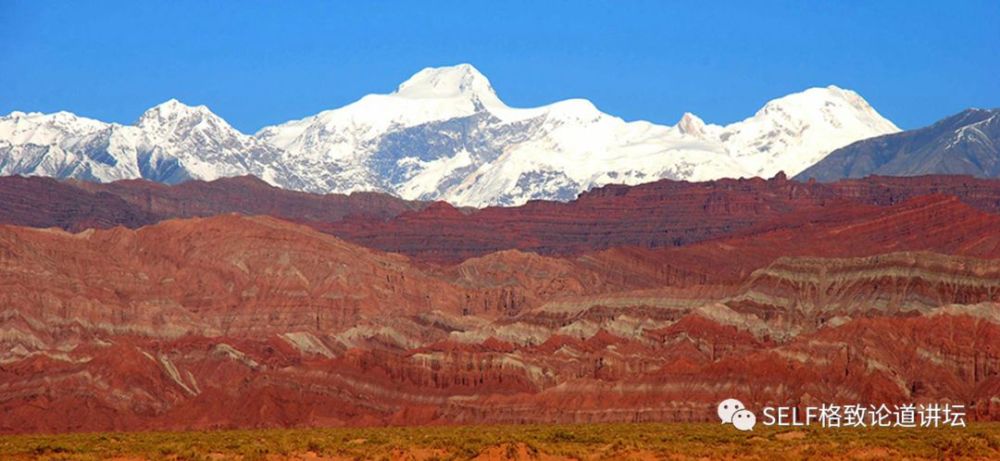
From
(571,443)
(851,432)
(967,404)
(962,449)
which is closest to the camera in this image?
(962,449)

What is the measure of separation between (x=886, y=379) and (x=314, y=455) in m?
105

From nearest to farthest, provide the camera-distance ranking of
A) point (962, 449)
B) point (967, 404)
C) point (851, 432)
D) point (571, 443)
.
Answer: point (962, 449) < point (571, 443) < point (851, 432) < point (967, 404)

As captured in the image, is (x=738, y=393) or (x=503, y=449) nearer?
(x=503, y=449)

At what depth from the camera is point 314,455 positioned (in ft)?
327

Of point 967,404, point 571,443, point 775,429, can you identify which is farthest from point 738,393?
point 571,443

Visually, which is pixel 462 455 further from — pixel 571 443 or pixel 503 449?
pixel 571 443

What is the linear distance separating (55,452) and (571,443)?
21.8 meters

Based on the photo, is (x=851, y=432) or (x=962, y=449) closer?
(x=962, y=449)

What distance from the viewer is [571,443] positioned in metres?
106

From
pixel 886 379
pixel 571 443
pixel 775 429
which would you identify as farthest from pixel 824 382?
pixel 571 443

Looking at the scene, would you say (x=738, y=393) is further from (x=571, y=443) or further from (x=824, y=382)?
(x=571, y=443)

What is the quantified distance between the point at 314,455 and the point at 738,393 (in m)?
103

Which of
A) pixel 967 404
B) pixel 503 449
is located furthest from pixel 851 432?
pixel 967 404

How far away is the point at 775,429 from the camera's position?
117m
